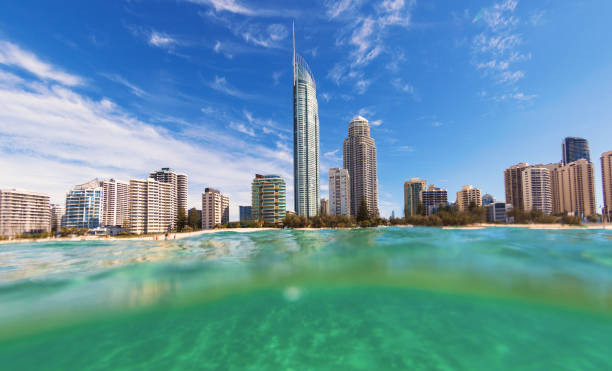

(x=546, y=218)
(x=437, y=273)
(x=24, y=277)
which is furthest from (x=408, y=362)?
(x=546, y=218)

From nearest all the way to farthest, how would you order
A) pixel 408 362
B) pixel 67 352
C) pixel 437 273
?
pixel 408 362 < pixel 67 352 < pixel 437 273

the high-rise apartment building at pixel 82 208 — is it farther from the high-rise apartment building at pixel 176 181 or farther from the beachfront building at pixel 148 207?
the high-rise apartment building at pixel 176 181

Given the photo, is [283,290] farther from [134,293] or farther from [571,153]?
[571,153]

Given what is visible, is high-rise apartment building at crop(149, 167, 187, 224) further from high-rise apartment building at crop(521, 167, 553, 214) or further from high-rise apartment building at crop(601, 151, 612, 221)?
high-rise apartment building at crop(601, 151, 612, 221)

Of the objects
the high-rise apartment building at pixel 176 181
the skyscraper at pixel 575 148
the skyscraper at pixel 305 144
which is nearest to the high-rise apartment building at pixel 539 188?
the skyscraper at pixel 305 144

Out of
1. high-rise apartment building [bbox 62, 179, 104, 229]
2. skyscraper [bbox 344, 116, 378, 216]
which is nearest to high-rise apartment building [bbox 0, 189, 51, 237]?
high-rise apartment building [bbox 62, 179, 104, 229]

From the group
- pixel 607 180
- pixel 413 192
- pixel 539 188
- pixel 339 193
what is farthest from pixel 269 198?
pixel 607 180
